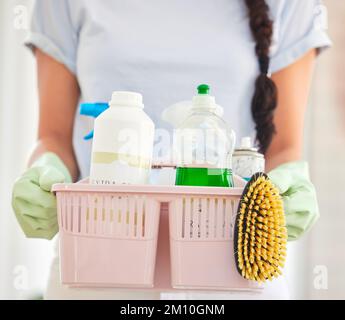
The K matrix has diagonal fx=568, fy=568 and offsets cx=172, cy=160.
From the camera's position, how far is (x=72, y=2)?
2.92 ft

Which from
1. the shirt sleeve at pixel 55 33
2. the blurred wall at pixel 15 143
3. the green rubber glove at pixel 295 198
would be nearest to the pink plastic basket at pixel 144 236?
the green rubber glove at pixel 295 198

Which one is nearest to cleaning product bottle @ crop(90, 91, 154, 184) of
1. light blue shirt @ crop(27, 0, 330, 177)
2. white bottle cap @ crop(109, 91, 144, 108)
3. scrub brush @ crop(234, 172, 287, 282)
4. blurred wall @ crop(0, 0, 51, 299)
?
white bottle cap @ crop(109, 91, 144, 108)

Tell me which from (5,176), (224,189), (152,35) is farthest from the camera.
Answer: (5,176)

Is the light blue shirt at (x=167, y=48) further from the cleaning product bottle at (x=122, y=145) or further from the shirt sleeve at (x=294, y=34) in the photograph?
the cleaning product bottle at (x=122, y=145)

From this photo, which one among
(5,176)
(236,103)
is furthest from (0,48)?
(236,103)

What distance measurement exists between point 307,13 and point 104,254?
1.89 feet

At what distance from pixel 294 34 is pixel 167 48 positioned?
0.71ft

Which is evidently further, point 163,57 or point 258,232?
point 163,57

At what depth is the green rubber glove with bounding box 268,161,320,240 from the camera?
1.96 feet

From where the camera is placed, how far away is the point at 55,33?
90 cm

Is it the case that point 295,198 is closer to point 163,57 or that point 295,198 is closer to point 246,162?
point 246,162

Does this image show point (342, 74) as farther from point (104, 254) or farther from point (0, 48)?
point (104, 254)

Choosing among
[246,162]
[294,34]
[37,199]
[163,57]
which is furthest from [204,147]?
[294,34]
